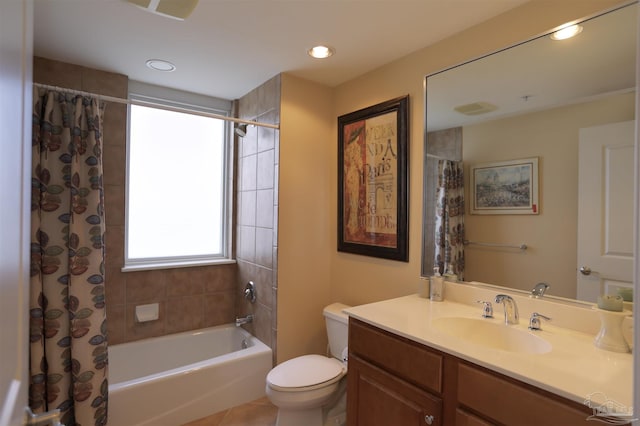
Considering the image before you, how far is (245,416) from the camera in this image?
221 centimetres

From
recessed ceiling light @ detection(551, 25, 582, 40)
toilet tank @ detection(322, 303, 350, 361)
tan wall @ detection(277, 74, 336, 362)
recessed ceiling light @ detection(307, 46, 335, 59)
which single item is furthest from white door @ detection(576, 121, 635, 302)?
tan wall @ detection(277, 74, 336, 362)

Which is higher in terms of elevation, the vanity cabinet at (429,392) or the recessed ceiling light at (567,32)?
the recessed ceiling light at (567,32)

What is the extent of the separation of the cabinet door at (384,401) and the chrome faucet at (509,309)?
1.74 ft

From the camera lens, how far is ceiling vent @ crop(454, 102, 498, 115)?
172cm

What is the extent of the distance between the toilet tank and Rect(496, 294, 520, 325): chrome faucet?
36.7 inches

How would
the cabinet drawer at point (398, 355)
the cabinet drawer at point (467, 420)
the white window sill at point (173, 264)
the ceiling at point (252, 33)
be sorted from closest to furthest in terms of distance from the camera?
the cabinet drawer at point (467, 420) → the cabinet drawer at point (398, 355) → the ceiling at point (252, 33) → the white window sill at point (173, 264)

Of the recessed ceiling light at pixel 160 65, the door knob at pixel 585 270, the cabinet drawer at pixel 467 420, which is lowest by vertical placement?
the cabinet drawer at pixel 467 420

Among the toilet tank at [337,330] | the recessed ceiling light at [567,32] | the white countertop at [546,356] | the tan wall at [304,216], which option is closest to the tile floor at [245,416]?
A: the tan wall at [304,216]

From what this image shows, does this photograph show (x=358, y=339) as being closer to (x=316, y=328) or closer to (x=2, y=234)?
Answer: (x=316, y=328)

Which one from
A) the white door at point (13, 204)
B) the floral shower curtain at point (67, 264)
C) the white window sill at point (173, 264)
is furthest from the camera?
the white window sill at point (173, 264)

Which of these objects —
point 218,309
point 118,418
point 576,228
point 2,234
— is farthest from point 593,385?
point 218,309

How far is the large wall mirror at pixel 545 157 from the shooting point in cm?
131

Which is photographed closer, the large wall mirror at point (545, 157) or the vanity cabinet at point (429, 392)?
the vanity cabinet at point (429, 392)

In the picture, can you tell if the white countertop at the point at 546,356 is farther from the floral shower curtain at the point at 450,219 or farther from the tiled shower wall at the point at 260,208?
the tiled shower wall at the point at 260,208
